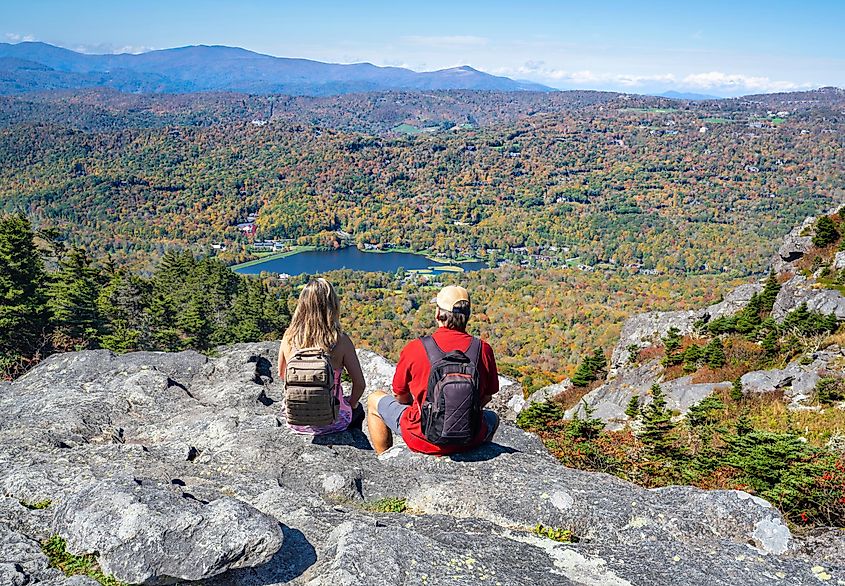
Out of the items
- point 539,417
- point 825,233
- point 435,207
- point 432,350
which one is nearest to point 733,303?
point 825,233

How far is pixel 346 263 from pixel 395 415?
128 metres

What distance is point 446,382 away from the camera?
191 inches

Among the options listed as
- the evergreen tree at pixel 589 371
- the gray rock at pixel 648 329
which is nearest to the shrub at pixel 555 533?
the evergreen tree at pixel 589 371

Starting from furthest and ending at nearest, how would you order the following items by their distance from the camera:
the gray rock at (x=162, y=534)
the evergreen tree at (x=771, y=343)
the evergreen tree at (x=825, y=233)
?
the evergreen tree at (x=825, y=233) < the evergreen tree at (x=771, y=343) < the gray rock at (x=162, y=534)

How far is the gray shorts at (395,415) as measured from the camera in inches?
230

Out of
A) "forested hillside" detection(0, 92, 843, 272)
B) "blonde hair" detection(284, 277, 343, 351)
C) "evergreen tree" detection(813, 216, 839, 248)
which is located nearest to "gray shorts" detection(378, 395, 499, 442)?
"blonde hair" detection(284, 277, 343, 351)

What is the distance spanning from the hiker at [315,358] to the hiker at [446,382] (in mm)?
869

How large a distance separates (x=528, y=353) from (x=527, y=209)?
399ft

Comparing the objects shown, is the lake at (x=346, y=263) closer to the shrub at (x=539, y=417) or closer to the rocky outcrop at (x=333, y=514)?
the shrub at (x=539, y=417)

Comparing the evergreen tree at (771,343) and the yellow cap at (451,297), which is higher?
the yellow cap at (451,297)

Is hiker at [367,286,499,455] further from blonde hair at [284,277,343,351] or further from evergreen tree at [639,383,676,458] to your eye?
evergreen tree at [639,383,676,458]

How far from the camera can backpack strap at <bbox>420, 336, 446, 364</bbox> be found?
4.98m

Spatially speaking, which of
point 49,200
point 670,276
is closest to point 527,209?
point 670,276

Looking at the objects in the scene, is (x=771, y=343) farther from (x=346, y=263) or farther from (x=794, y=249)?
(x=346, y=263)
